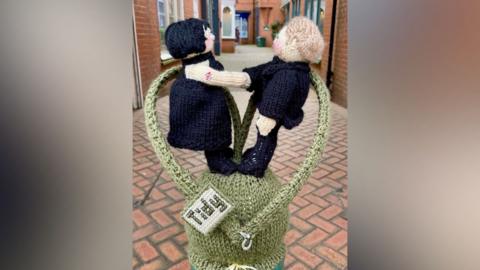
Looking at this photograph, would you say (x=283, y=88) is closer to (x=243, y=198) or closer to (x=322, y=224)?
(x=243, y=198)

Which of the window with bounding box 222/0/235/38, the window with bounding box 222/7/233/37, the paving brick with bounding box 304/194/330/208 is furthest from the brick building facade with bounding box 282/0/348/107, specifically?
the window with bounding box 222/7/233/37

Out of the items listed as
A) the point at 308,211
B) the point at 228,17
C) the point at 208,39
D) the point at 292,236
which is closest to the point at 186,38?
the point at 208,39

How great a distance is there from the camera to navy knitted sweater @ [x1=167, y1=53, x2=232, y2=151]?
72cm

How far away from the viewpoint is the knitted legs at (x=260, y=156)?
2.54 feet

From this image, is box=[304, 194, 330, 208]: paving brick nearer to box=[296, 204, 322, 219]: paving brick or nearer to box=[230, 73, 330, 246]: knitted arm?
box=[296, 204, 322, 219]: paving brick

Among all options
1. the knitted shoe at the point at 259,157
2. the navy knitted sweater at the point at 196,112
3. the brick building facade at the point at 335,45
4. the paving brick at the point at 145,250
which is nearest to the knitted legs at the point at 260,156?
the knitted shoe at the point at 259,157

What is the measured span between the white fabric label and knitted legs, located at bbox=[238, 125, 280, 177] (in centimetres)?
13

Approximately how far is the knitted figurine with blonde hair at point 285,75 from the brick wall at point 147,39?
116 cm

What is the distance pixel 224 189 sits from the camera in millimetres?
785

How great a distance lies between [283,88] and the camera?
2.28 feet
